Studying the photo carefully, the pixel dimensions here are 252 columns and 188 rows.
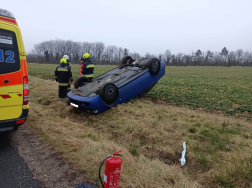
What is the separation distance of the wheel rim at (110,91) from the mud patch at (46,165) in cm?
227

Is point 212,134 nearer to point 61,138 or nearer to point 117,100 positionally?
point 117,100

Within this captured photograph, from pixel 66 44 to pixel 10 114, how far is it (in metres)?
105

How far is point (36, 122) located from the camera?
4777 millimetres

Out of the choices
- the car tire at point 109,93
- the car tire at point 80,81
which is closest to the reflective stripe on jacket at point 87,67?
the car tire at point 80,81

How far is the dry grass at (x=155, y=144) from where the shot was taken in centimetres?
250

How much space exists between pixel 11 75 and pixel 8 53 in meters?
0.39

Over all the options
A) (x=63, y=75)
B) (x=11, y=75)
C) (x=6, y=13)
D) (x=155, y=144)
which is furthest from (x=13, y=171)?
(x=63, y=75)

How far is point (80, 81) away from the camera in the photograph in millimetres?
6625

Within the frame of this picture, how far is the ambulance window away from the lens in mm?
3207

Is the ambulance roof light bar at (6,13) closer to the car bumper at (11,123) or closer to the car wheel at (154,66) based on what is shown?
the car bumper at (11,123)

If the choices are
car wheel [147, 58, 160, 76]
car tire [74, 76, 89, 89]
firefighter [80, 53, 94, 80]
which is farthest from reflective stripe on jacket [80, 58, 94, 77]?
car wheel [147, 58, 160, 76]

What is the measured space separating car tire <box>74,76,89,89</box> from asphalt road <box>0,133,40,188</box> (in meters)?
3.38

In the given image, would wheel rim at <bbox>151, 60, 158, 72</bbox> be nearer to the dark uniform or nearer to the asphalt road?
the dark uniform

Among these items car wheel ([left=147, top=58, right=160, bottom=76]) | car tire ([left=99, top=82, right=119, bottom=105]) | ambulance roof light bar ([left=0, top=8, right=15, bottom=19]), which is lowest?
car tire ([left=99, top=82, right=119, bottom=105])
